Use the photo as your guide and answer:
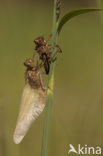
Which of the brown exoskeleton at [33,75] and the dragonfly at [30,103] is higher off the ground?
the brown exoskeleton at [33,75]

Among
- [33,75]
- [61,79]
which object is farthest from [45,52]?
[61,79]

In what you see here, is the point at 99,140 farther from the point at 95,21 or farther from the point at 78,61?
the point at 95,21

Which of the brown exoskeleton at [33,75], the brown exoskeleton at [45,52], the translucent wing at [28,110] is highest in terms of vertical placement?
the brown exoskeleton at [45,52]

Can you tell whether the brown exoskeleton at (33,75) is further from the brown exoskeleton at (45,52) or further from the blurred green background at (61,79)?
the blurred green background at (61,79)

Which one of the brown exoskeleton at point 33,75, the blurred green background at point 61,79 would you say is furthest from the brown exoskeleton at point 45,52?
the blurred green background at point 61,79

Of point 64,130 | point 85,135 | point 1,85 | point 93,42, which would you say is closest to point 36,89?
point 64,130

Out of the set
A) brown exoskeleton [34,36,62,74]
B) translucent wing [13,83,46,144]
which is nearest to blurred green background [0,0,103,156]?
brown exoskeleton [34,36,62,74]
